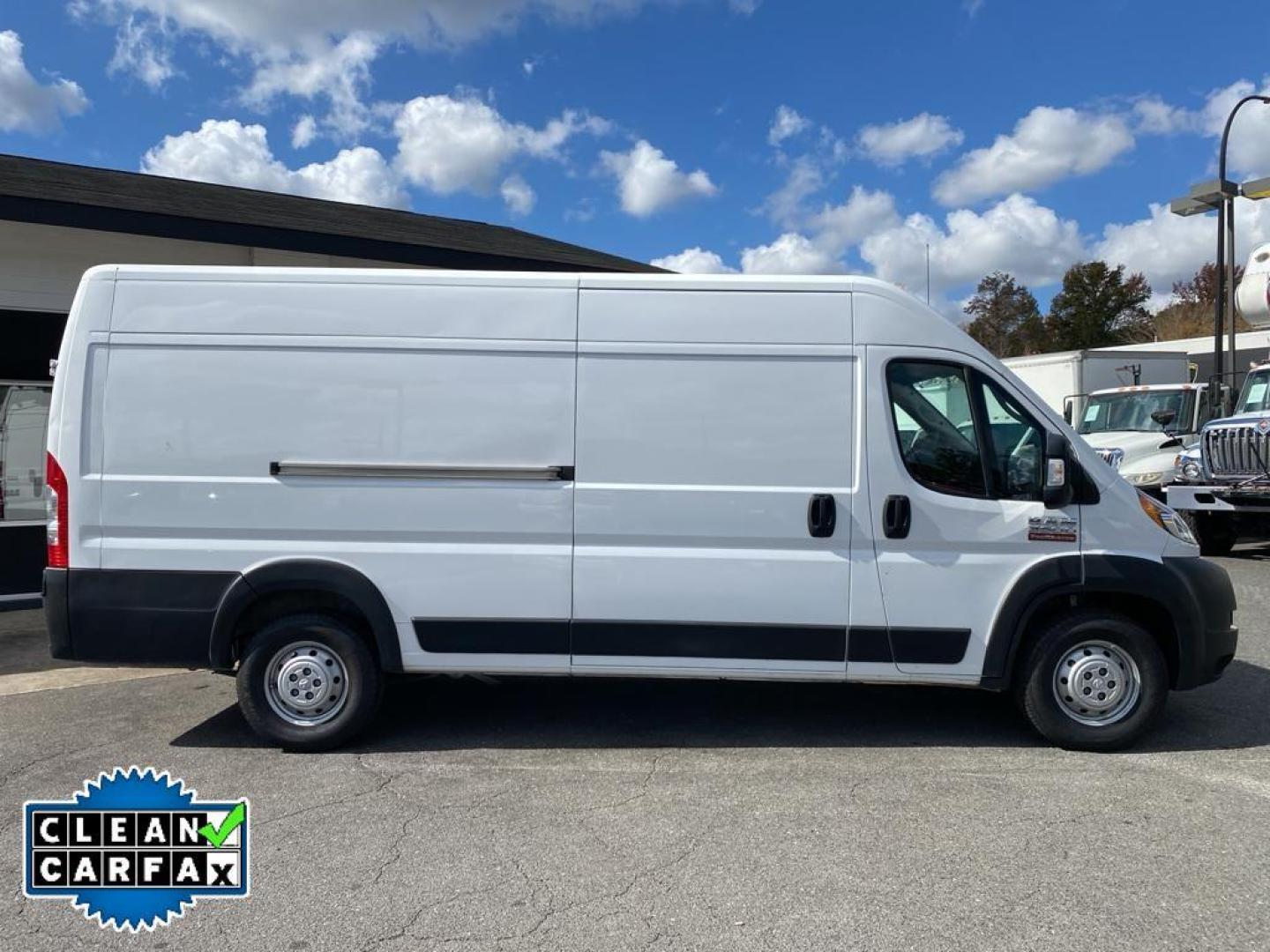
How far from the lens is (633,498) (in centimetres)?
478

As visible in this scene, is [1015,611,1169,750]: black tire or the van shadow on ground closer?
[1015,611,1169,750]: black tire

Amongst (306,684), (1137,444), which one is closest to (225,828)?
(306,684)

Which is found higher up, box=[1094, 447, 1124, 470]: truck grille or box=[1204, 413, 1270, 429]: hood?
box=[1204, 413, 1270, 429]: hood

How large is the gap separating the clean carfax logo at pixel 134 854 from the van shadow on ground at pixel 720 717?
3.25 feet

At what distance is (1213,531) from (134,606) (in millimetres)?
12400

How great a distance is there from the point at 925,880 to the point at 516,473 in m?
2.64

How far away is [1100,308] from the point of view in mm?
54406

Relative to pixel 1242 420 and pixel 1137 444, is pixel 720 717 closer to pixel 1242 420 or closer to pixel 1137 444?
pixel 1242 420

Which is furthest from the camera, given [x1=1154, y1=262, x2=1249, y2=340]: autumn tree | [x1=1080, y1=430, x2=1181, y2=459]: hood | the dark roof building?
[x1=1154, y1=262, x2=1249, y2=340]: autumn tree

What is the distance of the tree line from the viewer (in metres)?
51.2

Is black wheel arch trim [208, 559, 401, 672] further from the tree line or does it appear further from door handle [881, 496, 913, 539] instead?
the tree line

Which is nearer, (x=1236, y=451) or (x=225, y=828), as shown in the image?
(x=225, y=828)

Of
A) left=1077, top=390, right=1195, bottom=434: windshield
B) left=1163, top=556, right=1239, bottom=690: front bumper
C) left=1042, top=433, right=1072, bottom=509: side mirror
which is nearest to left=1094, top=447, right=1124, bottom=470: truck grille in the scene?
left=1077, top=390, right=1195, bottom=434: windshield

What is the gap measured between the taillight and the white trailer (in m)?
15.4
